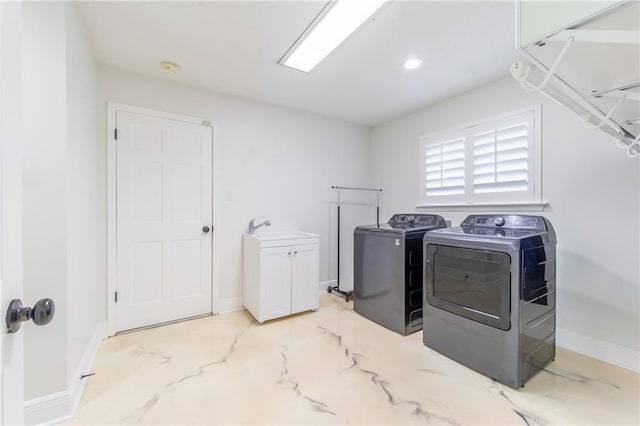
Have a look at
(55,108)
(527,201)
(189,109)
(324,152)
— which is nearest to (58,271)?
(55,108)

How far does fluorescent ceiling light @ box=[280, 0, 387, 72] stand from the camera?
1.66m

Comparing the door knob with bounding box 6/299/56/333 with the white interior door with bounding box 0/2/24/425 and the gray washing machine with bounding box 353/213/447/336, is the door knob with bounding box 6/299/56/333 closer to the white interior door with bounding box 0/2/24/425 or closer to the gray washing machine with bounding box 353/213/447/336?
the white interior door with bounding box 0/2/24/425

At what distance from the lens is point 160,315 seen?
258 cm

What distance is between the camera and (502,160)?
2539mm

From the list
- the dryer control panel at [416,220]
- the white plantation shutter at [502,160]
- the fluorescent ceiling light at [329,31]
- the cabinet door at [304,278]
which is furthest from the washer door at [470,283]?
the fluorescent ceiling light at [329,31]

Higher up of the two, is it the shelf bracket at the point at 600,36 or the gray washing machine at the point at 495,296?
the shelf bracket at the point at 600,36

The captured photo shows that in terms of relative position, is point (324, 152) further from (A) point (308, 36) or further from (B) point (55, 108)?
(B) point (55, 108)

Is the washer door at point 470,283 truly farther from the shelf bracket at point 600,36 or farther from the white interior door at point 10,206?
the white interior door at point 10,206

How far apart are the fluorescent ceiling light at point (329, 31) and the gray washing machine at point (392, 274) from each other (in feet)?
5.33

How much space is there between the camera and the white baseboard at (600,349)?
6.20 feet

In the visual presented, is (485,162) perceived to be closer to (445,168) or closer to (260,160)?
(445,168)

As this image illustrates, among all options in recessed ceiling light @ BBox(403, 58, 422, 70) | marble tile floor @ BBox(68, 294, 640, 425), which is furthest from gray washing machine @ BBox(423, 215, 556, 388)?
recessed ceiling light @ BBox(403, 58, 422, 70)

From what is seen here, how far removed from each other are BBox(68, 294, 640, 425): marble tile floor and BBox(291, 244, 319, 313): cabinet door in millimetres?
488

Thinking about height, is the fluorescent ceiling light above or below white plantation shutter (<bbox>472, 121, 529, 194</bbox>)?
above
